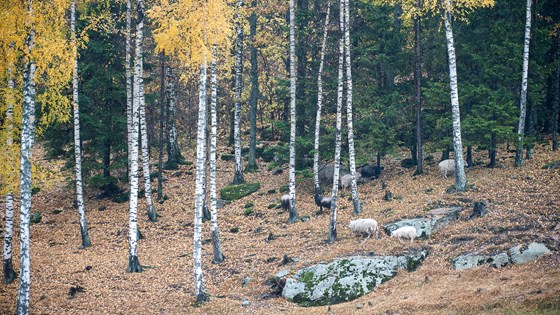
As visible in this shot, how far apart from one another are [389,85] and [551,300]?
19.7 m

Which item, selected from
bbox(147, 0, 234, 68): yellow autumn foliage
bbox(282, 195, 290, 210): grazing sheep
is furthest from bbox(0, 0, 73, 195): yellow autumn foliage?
bbox(282, 195, 290, 210): grazing sheep

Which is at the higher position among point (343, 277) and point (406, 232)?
point (406, 232)

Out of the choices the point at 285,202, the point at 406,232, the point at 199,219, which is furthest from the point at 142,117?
the point at 406,232

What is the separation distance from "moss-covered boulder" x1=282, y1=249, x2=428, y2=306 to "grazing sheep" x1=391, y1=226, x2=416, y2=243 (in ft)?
3.57

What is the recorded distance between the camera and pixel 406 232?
19.9 metres

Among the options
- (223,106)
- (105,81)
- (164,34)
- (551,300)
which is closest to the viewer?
(551,300)

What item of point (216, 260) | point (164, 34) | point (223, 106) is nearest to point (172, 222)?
point (216, 260)

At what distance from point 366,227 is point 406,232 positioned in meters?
1.83

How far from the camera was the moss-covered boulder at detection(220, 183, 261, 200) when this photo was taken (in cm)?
3117

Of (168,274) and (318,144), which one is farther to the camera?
(318,144)

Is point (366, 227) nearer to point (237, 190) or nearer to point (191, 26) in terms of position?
point (191, 26)

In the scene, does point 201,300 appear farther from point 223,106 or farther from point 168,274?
point 223,106

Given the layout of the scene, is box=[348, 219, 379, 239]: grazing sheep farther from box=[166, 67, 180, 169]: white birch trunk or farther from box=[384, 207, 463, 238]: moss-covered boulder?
box=[166, 67, 180, 169]: white birch trunk

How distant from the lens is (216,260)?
2200 centimetres
